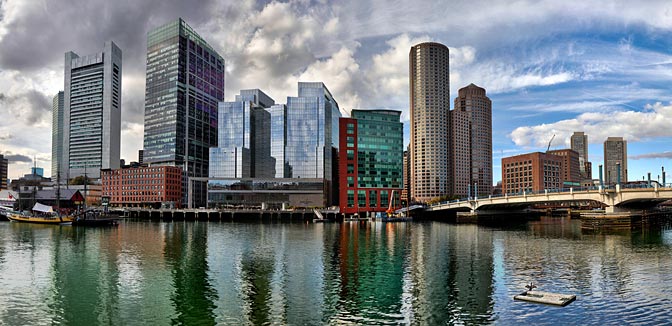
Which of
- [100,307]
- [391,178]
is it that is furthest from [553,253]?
[391,178]

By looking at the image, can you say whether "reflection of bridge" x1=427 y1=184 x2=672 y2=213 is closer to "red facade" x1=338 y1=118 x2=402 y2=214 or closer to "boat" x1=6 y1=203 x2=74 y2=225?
"red facade" x1=338 y1=118 x2=402 y2=214

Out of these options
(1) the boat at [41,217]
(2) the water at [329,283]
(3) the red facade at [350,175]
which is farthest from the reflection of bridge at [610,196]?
(1) the boat at [41,217]

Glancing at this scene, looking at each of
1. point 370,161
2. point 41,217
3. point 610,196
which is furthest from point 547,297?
point 370,161

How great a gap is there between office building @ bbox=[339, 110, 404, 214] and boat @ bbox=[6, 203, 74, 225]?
84.9 m

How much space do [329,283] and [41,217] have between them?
112741 millimetres

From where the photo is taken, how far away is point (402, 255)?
57.8m

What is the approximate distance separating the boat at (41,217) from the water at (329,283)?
55565 millimetres

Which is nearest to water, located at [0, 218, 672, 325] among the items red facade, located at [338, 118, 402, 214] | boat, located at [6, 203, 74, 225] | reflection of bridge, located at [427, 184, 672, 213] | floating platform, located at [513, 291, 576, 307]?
floating platform, located at [513, 291, 576, 307]

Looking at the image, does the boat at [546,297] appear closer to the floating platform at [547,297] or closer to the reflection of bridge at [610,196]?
the floating platform at [547,297]

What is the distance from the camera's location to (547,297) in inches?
1271

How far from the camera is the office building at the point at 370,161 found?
163 m

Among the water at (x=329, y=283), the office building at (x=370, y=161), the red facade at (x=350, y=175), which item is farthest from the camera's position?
the office building at (x=370, y=161)

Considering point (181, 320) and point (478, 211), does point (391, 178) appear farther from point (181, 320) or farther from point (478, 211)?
point (181, 320)

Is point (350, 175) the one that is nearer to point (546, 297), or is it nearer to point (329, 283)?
point (329, 283)
